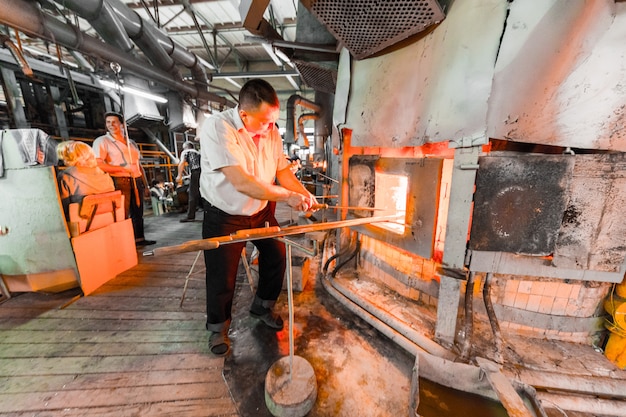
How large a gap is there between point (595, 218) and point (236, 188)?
126 inches

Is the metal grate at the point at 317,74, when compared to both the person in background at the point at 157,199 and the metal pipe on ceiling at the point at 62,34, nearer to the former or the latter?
the metal pipe on ceiling at the point at 62,34

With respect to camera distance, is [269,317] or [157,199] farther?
[157,199]

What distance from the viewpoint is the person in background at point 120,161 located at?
15.5 ft

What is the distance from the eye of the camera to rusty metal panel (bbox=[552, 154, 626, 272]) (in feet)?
6.31

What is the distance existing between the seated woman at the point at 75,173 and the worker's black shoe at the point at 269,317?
10.1 feet

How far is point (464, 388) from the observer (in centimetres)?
204

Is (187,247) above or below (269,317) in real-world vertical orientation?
above

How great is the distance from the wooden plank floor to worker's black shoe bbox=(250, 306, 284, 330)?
63 centimetres

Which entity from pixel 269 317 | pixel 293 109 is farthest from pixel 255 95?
pixel 293 109

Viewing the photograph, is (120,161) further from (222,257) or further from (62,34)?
(222,257)

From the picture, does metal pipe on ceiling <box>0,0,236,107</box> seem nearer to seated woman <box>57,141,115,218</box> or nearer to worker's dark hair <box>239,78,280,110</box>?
seated woman <box>57,141,115,218</box>

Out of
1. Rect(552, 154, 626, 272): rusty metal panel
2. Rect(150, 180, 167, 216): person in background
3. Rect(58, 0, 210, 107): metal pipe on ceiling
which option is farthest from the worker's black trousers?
Rect(150, 180, 167, 216): person in background

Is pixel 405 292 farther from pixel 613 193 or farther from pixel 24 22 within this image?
pixel 24 22

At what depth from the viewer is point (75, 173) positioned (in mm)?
3418
